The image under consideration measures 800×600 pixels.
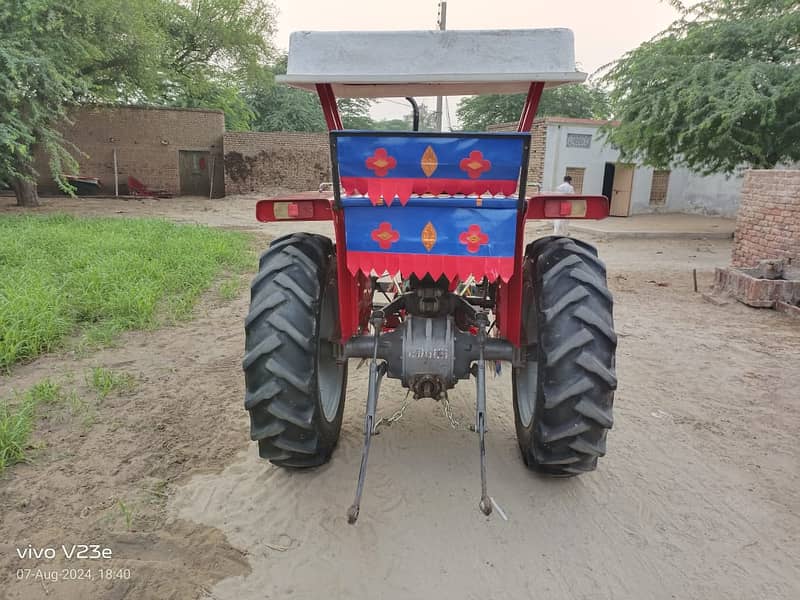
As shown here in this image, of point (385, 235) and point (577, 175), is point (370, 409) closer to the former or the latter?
point (385, 235)

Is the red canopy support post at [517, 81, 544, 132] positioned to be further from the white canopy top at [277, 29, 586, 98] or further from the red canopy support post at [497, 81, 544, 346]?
the white canopy top at [277, 29, 586, 98]

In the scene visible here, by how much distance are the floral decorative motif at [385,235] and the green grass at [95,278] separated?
136 inches

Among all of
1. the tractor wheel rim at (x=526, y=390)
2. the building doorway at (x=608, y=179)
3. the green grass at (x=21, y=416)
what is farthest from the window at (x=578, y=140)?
the green grass at (x=21, y=416)

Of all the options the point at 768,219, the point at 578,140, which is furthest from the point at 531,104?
the point at 578,140

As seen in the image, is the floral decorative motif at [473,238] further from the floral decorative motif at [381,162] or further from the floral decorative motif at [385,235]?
the floral decorative motif at [381,162]

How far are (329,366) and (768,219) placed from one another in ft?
23.2

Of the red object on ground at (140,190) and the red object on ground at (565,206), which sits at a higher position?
the red object on ground at (565,206)

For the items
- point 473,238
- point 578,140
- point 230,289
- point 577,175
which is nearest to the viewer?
point 473,238

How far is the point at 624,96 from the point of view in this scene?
13.0m

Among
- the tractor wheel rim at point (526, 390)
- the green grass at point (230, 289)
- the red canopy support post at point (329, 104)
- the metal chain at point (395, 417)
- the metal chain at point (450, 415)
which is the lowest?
the metal chain at point (395, 417)

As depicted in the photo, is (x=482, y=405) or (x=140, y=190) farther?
(x=140, y=190)

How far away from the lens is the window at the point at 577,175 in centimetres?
1848

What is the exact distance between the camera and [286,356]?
2656 millimetres

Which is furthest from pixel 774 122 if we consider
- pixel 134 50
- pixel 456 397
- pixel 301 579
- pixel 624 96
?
pixel 134 50
